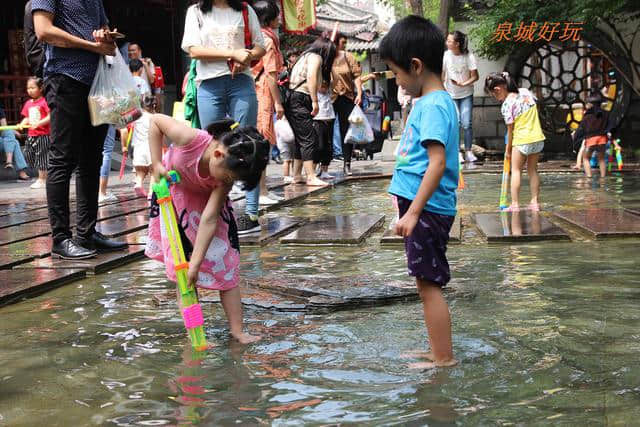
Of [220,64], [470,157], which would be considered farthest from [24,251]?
[470,157]

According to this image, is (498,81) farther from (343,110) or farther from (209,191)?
(209,191)

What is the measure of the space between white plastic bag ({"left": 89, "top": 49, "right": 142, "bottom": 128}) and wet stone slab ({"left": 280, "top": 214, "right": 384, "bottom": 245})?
159cm

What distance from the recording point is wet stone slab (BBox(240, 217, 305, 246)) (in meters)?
6.83

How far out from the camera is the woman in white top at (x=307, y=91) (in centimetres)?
1084

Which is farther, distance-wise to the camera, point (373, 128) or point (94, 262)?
point (373, 128)

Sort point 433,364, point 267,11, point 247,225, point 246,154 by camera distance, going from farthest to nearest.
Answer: point 267,11
point 247,225
point 246,154
point 433,364

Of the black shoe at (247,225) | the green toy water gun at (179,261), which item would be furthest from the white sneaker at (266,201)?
the green toy water gun at (179,261)

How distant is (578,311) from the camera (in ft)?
14.0

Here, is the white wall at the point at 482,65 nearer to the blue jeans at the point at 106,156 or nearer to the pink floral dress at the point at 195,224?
the blue jeans at the point at 106,156

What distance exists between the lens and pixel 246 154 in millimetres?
3803

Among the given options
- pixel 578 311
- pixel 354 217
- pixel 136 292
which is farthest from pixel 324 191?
pixel 578 311

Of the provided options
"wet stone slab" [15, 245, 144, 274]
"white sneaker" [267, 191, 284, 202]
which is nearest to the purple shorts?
"wet stone slab" [15, 245, 144, 274]

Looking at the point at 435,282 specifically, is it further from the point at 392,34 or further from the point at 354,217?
the point at 354,217

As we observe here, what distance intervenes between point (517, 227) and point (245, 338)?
142 inches
